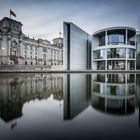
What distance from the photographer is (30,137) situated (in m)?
2.66

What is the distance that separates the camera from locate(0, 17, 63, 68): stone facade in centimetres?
4772

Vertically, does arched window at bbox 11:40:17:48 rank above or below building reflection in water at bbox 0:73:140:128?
above

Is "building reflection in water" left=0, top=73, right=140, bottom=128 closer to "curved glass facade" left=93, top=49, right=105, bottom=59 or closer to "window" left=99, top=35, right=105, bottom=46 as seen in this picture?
A: "curved glass facade" left=93, top=49, right=105, bottom=59

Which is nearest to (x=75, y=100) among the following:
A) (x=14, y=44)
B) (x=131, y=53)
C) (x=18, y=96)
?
(x=18, y=96)

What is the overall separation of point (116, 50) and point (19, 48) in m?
37.7

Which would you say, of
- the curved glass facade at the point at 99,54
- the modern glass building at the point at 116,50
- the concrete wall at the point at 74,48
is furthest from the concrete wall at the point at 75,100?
the curved glass facade at the point at 99,54

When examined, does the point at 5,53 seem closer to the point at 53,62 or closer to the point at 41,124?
the point at 53,62

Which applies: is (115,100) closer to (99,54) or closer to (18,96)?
(18,96)

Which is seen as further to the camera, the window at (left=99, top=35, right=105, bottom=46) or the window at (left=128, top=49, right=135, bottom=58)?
the window at (left=99, top=35, right=105, bottom=46)

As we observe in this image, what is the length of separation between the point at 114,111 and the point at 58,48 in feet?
242

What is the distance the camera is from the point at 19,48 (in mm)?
52812

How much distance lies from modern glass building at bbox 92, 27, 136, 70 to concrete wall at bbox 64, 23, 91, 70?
23.0ft

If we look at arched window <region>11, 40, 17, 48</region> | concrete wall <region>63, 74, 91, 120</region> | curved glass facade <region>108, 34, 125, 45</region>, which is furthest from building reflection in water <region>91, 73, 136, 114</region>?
arched window <region>11, 40, 17, 48</region>

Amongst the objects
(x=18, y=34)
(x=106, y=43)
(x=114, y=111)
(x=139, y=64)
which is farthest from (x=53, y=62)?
(x=114, y=111)
